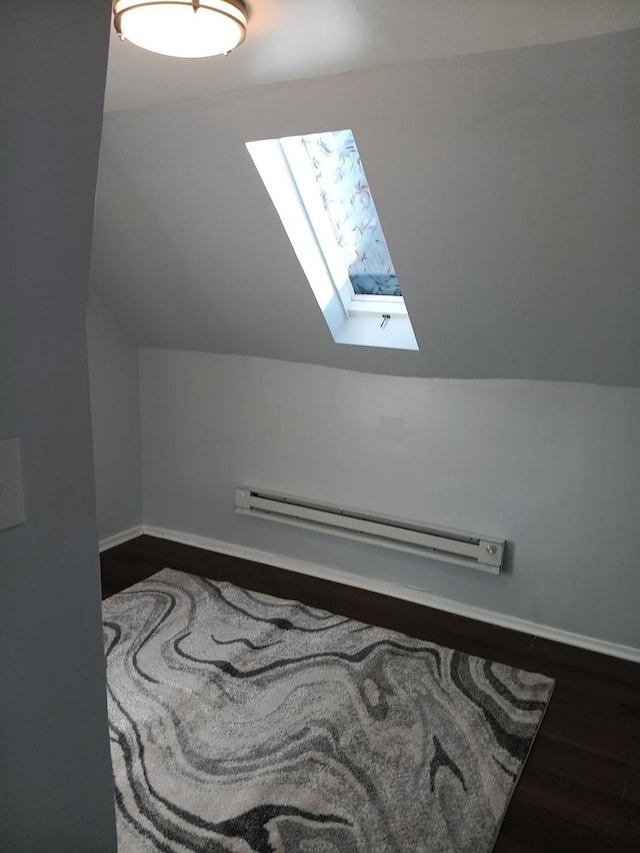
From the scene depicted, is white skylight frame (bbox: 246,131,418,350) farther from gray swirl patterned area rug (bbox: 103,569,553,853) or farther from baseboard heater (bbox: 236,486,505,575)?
gray swirl patterned area rug (bbox: 103,569,553,853)

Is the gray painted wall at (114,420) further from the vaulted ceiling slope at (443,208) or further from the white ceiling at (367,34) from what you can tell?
the white ceiling at (367,34)

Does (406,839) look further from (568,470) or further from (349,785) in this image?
(568,470)

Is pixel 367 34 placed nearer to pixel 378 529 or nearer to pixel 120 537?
pixel 378 529

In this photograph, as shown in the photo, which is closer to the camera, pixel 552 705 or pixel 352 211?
pixel 552 705

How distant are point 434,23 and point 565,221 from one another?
76 cm

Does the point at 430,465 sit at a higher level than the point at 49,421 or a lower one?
lower

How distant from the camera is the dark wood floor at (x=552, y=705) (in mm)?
1851

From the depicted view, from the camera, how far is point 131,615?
2.88 m

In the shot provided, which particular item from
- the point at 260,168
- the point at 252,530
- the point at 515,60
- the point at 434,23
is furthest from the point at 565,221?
the point at 252,530

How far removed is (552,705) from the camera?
2369mm

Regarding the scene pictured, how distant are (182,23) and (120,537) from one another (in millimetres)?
2843

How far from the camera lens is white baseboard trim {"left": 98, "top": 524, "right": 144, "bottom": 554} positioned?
3.64 metres

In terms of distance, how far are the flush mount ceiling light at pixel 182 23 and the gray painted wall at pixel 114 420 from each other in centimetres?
200

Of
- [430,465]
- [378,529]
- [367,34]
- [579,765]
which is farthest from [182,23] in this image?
[579,765]
